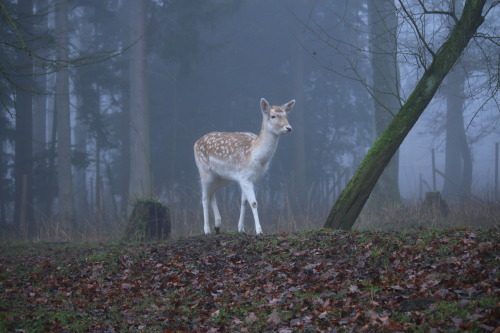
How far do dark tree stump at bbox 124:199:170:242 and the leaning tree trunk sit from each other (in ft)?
18.0

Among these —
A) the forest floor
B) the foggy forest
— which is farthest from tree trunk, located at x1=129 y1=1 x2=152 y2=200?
the forest floor

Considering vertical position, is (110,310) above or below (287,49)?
below

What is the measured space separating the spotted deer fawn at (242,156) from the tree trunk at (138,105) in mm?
11089

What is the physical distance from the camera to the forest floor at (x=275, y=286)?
5.55 metres

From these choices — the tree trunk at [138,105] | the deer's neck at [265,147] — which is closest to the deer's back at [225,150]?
the deer's neck at [265,147]

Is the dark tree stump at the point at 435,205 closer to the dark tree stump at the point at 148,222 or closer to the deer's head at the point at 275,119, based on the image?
the deer's head at the point at 275,119

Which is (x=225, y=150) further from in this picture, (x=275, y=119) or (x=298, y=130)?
(x=298, y=130)

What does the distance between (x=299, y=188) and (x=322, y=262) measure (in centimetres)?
2216

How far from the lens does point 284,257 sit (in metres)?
8.55

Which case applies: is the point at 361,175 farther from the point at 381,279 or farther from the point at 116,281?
the point at 116,281

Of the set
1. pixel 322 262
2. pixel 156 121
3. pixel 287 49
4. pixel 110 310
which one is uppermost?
pixel 287 49

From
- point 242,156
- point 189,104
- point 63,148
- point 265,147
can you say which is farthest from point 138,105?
point 265,147

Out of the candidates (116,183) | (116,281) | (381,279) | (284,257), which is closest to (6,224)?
(116,183)

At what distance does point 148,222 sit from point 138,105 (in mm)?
11692
